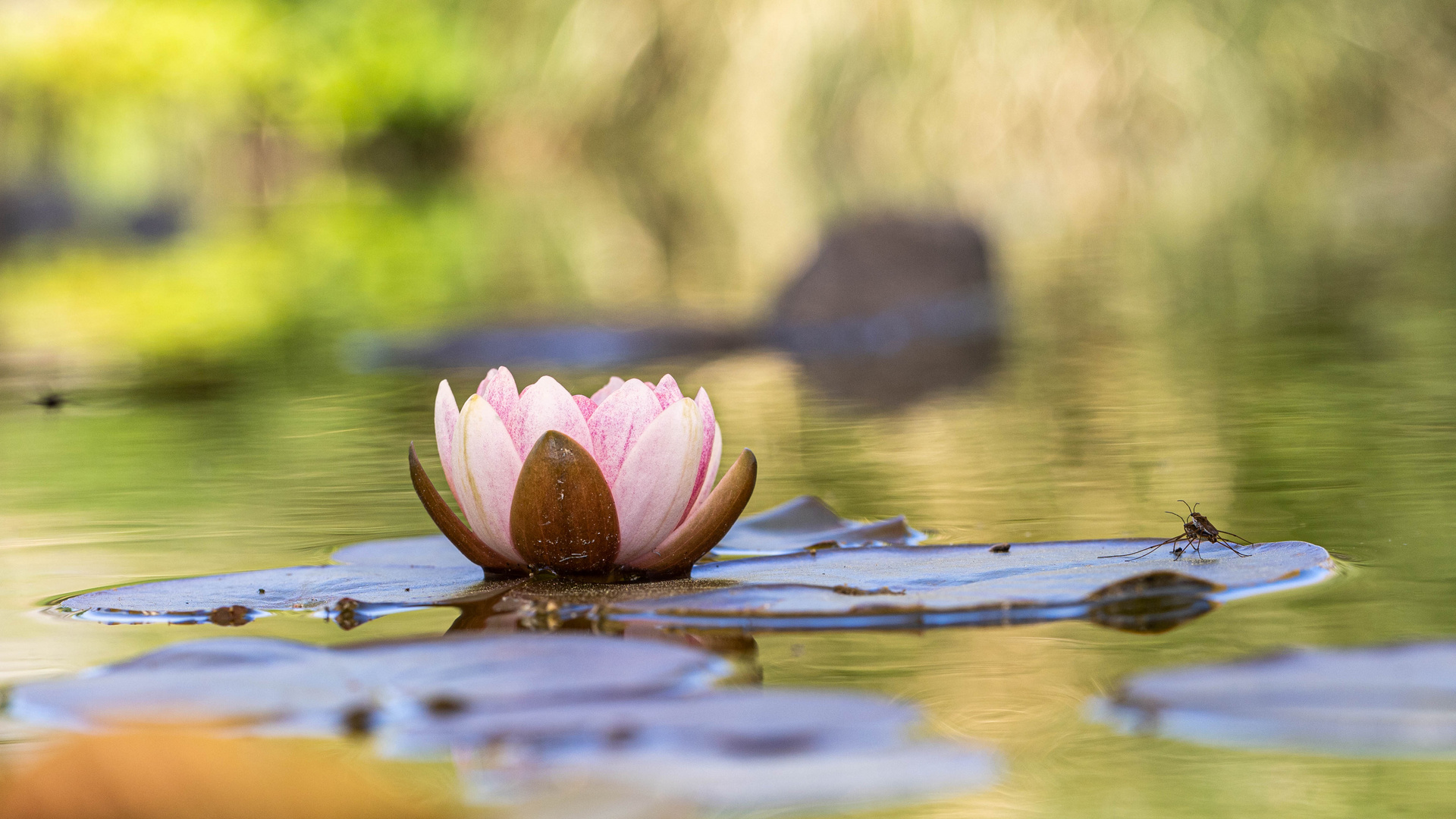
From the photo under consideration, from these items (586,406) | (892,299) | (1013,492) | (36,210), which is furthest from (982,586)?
(36,210)

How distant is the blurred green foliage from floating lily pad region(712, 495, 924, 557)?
3.28 meters

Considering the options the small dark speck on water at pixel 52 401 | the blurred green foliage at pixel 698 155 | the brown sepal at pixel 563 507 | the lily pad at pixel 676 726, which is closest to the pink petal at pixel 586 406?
the brown sepal at pixel 563 507

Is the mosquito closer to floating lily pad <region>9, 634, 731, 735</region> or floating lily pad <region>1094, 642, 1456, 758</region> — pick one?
floating lily pad <region>1094, 642, 1456, 758</region>

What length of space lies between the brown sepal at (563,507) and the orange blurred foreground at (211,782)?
1.63 ft

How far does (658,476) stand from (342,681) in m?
0.47

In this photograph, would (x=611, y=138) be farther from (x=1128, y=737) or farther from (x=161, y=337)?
(x=1128, y=737)

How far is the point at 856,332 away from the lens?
5707 mm

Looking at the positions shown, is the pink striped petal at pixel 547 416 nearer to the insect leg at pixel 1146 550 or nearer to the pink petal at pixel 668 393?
the pink petal at pixel 668 393

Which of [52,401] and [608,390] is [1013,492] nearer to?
[608,390]

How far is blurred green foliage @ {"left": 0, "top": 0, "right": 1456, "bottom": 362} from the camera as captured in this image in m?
7.09

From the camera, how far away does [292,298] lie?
742 cm

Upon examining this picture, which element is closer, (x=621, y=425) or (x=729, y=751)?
(x=729, y=751)

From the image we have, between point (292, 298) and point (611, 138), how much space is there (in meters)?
10.7

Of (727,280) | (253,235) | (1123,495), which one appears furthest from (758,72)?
(1123,495)
